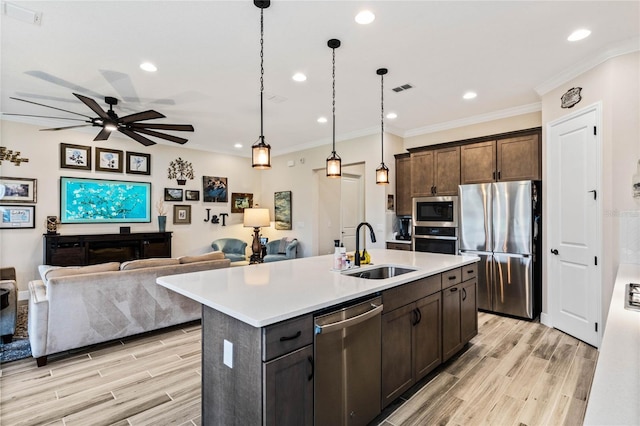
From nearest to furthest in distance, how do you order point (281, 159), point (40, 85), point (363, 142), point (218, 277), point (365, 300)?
point (365, 300) → point (218, 277) → point (40, 85) → point (363, 142) → point (281, 159)

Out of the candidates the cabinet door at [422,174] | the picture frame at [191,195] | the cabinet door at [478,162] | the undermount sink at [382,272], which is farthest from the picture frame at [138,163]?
the cabinet door at [478,162]

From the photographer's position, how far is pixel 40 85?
379 cm

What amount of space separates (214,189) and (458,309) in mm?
5949

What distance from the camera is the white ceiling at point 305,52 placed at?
2.44 metres

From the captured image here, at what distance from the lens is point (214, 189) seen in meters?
7.27

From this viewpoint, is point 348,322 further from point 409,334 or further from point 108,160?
point 108,160

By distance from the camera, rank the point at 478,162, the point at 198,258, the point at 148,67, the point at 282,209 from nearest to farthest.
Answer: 1. the point at 148,67
2. the point at 198,258
3. the point at 478,162
4. the point at 282,209

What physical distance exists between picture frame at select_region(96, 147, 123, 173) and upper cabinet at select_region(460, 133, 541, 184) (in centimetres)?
609

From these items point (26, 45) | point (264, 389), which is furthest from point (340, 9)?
point (26, 45)

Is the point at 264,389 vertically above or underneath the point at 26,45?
underneath

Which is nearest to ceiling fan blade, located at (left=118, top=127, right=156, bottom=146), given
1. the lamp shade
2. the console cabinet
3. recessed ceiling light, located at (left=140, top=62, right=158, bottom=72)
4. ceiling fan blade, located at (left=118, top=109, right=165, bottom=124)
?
ceiling fan blade, located at (left=118, top=109, right=165, bottom=124)

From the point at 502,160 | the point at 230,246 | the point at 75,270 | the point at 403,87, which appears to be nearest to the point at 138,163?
the point at 230,246

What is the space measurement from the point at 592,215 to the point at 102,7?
15.7ft

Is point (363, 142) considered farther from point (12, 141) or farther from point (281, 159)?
point (12, 141)
